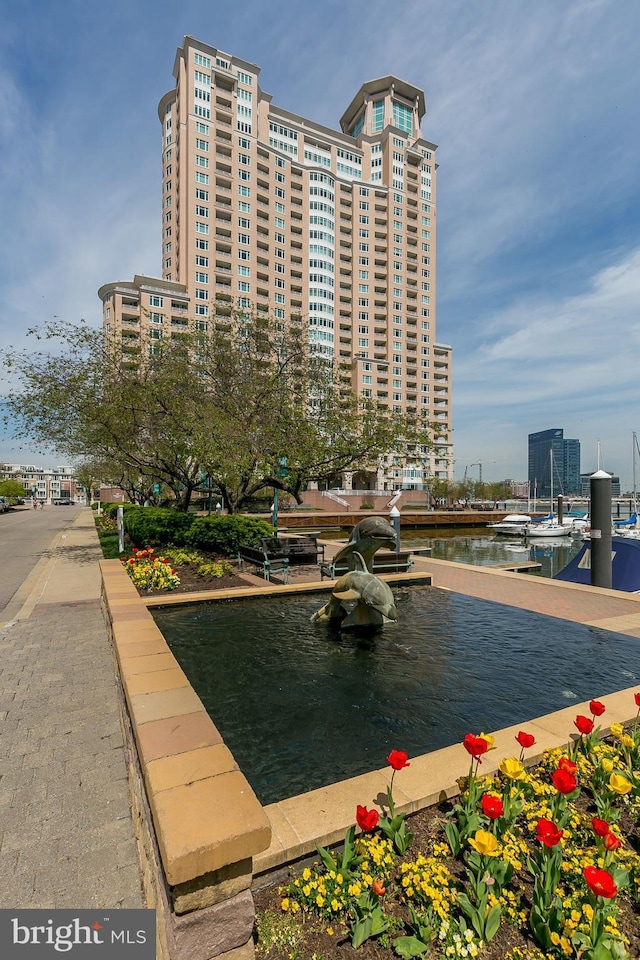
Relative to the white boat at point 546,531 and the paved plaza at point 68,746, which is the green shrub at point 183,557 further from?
the white boat at point 546,531

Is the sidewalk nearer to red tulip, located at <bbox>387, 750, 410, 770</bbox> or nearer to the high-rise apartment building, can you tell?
red tulip, located at <bbox>387, 750, 410, 770</bbox>

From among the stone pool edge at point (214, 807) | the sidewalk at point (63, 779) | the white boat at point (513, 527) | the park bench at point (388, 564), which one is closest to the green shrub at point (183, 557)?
the park bench at point (388, 564)

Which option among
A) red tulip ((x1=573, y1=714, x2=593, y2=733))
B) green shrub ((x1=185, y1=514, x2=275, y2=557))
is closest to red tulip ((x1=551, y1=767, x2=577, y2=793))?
red tulip ((x1=573, y1=714, x2=593, y2=733))

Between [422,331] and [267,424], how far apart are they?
79.7 m

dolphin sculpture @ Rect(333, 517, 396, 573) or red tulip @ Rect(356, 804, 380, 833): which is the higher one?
dolphin sculpture @ Rect(333, 517, 396, 573)

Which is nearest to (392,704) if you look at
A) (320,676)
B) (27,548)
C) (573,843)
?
(320,676)

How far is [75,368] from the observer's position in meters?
16.4

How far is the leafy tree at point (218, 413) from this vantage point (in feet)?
48.1

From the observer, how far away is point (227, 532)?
543 inches

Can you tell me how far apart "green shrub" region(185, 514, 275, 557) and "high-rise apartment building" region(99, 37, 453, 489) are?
46968mm

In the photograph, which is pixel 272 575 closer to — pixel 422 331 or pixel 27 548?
pixel 27 548

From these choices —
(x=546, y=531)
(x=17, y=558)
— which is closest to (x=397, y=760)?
(x=17, y=558)

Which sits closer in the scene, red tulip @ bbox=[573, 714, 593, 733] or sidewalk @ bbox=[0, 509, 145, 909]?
sidewalk @ bbox=[0, 509, 145, 909]

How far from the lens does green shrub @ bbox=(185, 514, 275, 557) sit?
13.8 meters
